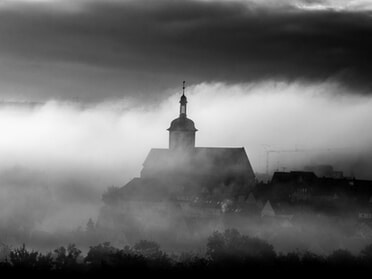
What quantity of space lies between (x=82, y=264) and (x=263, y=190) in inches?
2301

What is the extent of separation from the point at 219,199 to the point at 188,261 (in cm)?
5024

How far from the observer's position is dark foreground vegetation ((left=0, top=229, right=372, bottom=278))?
134875 millimetres

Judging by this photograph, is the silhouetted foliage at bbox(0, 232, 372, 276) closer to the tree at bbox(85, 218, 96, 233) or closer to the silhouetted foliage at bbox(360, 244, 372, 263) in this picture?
the silhouetted foliage at bbox(360, 244, 372, 263)

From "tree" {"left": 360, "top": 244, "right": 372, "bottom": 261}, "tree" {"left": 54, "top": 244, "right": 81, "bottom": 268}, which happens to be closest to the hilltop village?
"tree" {"left": 360, "top": 244, "right": 372, "bottom": 261}

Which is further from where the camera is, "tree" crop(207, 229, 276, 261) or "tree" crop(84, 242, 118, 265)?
"tree" crop(207, 229, 276, 261)

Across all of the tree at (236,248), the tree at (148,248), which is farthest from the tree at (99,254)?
the tree at (236,248)

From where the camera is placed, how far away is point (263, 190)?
7525 inches

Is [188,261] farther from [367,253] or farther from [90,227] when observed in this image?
[90,227]

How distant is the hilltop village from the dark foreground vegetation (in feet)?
61.2

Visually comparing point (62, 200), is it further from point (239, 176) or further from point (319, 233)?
point (319, 233)

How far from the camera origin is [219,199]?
19025cm

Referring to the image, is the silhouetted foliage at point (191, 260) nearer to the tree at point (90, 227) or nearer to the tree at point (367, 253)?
the tree at point (367, 253)

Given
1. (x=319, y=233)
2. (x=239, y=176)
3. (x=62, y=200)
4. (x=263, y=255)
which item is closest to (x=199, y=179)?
(x=239, y=176)

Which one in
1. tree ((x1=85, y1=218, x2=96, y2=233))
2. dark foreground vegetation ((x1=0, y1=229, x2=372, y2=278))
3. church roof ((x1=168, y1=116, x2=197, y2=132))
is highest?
church roof ((x1=168, y1=116, x2=197, y2=132))
